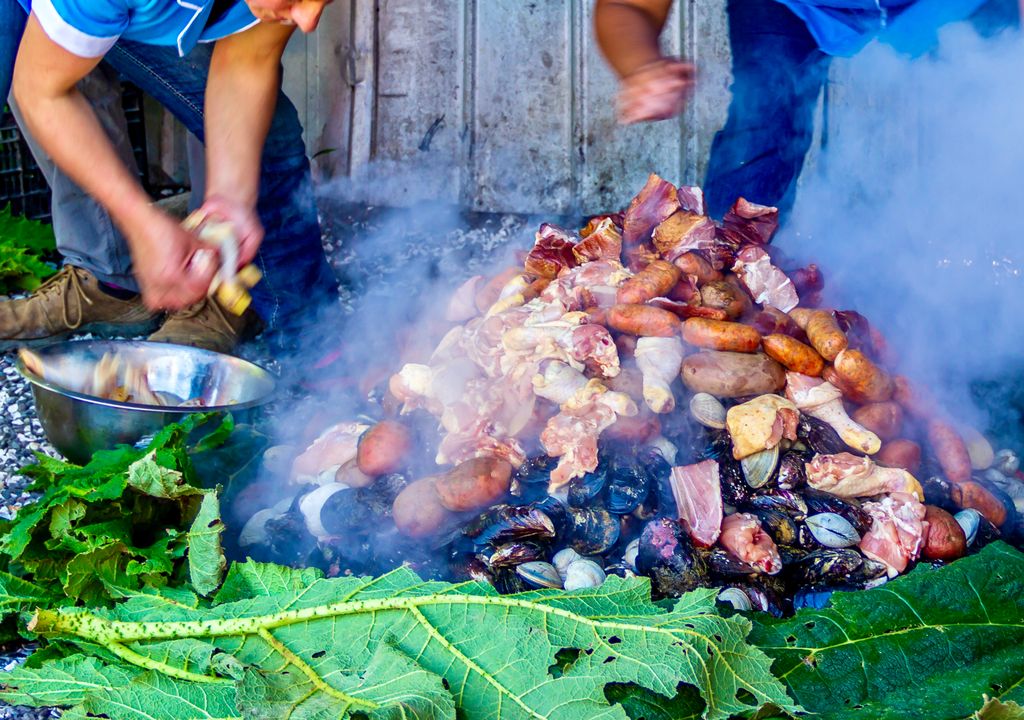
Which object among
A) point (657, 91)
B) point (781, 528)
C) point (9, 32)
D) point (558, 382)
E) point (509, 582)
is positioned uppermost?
point (9, 32)

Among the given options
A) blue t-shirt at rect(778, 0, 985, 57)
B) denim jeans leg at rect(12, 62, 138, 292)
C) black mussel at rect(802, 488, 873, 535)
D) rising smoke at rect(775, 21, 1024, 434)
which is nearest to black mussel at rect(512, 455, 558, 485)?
black mussel at rect(802, 488, 873, 535)

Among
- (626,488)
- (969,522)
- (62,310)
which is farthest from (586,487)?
(62,310)

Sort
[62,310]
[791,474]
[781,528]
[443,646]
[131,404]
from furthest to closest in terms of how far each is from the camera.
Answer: [62,310] < [131,404] < [791,474] < [781,528] < [443,646]

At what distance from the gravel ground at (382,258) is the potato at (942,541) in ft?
8.52

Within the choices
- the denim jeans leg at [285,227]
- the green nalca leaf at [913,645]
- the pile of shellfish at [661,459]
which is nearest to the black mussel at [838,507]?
the pile of shellfish at [661,459]

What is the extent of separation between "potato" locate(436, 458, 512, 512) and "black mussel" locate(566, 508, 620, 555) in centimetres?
26

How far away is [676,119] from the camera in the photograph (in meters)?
5.64

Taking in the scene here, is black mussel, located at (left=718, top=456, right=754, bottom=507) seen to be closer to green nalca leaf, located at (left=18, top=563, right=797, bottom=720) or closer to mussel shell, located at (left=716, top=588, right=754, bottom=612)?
mussel shell, located at (left=716, top=588, right=754, bottom=612)

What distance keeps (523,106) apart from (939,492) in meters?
3.62

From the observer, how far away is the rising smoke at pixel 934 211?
358cm

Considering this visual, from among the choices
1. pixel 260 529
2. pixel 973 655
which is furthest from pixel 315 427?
pixel 973 655

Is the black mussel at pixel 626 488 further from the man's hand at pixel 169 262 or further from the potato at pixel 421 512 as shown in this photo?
the man's hand at pixel 169 262

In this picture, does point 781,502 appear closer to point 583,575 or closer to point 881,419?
point 881,419

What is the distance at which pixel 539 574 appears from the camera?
267 centimetres
